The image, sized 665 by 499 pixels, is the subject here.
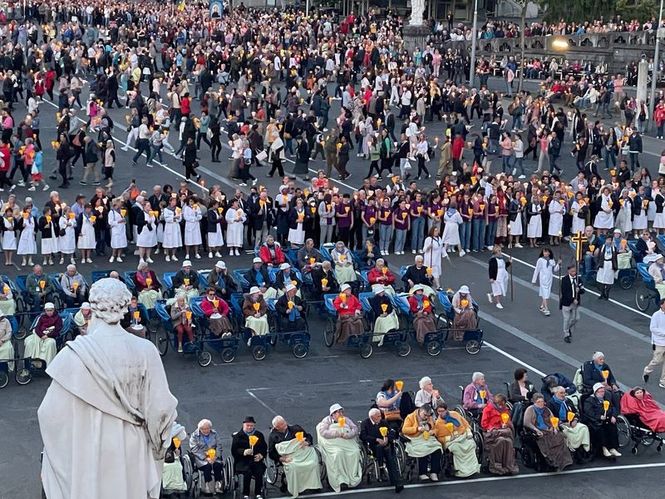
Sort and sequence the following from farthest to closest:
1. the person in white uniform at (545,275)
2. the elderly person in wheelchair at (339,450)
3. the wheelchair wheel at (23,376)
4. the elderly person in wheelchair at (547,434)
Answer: the person in white uniform at (545,275) → the wheelchair wheel at (23,376) → the elderly person in wheelchair at (547,434) → the elderly person in wheelchair at (339,450)

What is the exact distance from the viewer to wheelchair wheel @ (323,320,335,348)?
2447 cm

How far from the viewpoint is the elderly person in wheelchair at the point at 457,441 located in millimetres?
18953

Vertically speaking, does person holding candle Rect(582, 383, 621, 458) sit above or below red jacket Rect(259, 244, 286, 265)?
below

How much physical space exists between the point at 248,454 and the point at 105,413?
Result: 1201 cm

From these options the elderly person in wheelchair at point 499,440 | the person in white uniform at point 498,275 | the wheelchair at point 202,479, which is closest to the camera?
the wheelchair at point 202,479

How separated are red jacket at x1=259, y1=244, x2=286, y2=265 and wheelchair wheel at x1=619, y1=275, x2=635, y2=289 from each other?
752cm

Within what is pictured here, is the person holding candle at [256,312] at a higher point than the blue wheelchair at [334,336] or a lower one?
higher

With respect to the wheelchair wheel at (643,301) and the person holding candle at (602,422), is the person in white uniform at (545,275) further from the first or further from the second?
the person holding candle at (602,422)

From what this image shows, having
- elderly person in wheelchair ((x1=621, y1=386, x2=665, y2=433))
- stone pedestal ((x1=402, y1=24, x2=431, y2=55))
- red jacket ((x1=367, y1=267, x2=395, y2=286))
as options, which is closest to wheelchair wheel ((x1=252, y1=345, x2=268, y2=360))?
red jacket ((x1=367, y1=267, x2=395, y2=286))

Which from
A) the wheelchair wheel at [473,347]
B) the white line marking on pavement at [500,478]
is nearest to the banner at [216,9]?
the wheelchair wheel at [473,347]

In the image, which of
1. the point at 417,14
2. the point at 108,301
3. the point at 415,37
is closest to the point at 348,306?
the point at 108,301

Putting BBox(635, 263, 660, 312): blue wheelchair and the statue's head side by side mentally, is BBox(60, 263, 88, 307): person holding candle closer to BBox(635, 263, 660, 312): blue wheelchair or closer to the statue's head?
BBox(635, 263, 660, 312): blue wheelchair

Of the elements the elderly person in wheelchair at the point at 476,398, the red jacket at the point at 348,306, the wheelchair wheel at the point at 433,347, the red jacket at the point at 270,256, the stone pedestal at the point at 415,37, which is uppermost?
the stone pedestal at the point at 415,37

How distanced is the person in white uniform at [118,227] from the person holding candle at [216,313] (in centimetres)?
565
